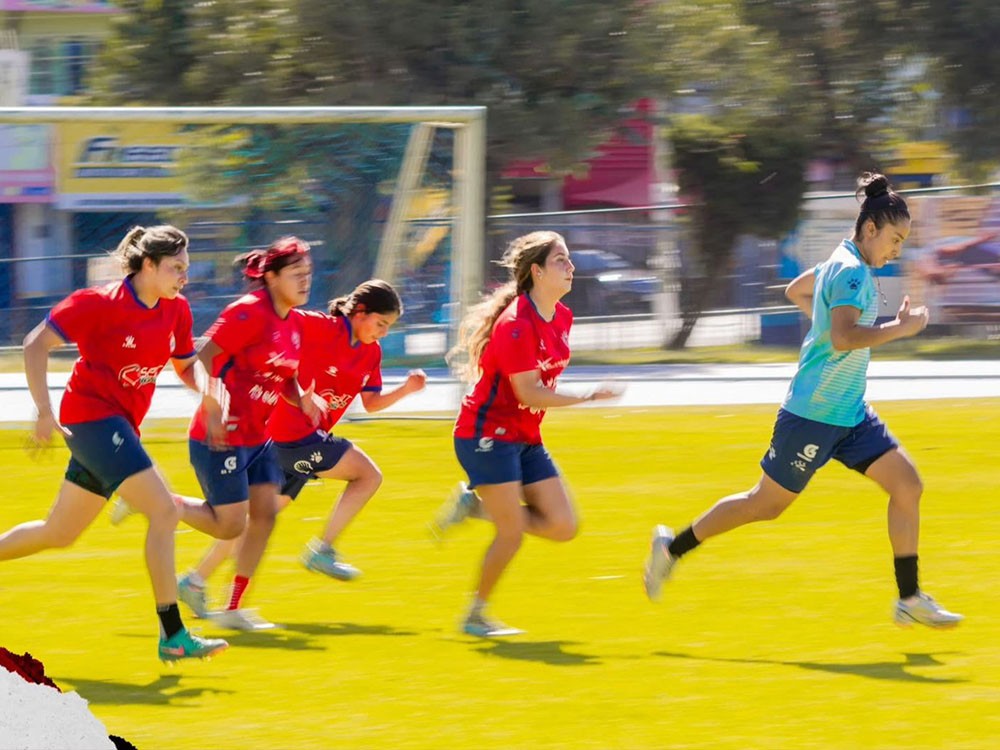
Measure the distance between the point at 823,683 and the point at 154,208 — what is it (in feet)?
28.3

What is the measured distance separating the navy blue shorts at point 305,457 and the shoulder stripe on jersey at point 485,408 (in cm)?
104

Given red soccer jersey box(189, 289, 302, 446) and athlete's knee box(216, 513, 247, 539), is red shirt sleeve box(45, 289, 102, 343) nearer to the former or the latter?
red soccer jersey box(189, 289, 302, 446)

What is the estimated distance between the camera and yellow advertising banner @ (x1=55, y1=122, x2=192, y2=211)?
547 inches

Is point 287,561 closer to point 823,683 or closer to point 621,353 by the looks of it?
point 823,683

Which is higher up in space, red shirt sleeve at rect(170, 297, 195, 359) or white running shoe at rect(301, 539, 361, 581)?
red shirt sleeve at rect(170, 297, 195, 359)

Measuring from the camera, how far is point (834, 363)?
712 centimetres

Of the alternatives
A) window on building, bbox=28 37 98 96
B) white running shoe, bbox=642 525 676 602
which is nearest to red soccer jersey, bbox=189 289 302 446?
white running shoe, bbox=642 525 676 602

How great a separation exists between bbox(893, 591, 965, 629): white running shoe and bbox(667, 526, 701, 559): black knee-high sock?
948 mm

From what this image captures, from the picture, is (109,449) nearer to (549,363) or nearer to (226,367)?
(226,367)

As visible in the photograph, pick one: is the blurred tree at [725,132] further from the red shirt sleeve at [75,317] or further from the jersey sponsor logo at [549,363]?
the red shirt sleeve at [75,317]

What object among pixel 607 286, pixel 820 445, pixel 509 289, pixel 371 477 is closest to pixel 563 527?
pixel 509 289

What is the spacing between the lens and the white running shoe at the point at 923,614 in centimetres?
704

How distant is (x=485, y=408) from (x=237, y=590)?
132cm

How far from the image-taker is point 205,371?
732 cm
